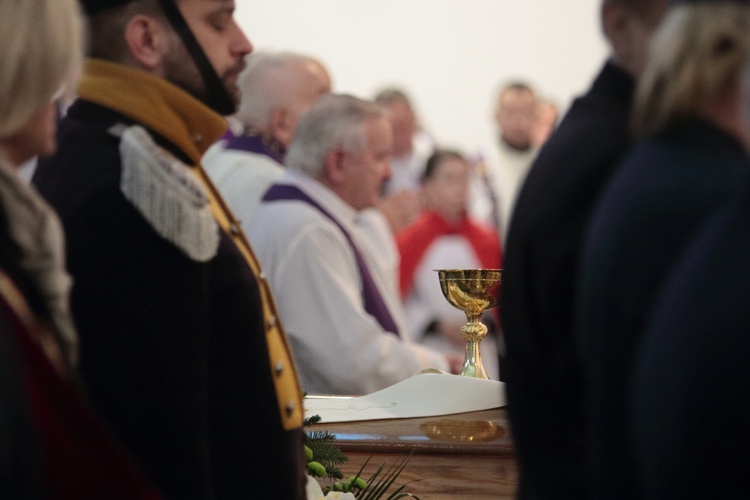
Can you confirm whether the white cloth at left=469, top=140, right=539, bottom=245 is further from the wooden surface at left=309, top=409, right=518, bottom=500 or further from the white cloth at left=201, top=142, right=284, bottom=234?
the wooden surface at left=309, top=409, right=518, bottom=500

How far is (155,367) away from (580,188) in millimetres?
803

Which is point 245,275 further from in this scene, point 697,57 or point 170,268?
point 697,57

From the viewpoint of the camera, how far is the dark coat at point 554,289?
6.00 ft

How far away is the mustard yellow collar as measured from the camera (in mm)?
2430

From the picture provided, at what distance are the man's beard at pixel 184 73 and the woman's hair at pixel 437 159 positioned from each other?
557 centimetres

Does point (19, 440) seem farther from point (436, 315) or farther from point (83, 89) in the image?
point (436, 315)

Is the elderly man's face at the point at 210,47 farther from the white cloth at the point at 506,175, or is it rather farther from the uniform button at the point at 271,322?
the white cloth at the point at 506,175

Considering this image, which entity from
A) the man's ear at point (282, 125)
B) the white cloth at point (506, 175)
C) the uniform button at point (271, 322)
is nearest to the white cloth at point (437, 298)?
the white cloth at point (506, 175)

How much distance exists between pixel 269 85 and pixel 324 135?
496mm

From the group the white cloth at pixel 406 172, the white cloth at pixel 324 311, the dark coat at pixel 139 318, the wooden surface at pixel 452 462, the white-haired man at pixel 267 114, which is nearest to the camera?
the dark coat at pixel 139 318

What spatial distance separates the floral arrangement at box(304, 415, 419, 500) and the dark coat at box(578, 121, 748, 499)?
1297 mm

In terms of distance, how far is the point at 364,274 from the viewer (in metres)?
4.82

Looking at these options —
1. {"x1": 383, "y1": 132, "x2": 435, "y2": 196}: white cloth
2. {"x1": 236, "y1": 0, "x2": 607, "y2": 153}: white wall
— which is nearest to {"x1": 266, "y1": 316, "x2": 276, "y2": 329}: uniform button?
{"x1": 383, "y1": 132, "x2": 435, "y2": 196}: white cloth

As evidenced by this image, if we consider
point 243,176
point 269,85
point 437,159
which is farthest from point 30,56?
point 437,159
